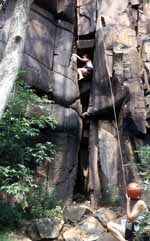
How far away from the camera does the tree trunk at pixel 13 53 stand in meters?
7.73

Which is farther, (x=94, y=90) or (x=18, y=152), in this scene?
(x=94, y=90)

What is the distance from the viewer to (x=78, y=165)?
1300cm

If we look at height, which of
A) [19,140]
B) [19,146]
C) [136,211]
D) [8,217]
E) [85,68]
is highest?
[85,68]

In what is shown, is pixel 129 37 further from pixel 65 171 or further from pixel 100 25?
pixel 65 171

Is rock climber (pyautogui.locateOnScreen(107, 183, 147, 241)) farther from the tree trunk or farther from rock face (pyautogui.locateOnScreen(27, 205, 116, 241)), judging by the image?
the tree trunk

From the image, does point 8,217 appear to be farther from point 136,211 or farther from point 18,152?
point 136,211

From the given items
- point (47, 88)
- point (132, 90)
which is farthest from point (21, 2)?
point (132, 90)

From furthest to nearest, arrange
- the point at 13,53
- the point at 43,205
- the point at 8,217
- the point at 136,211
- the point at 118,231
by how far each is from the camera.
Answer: the point at 43,205 → the point at 8,217 → the point at 13,53 → the point at 118,231 → the point at 136,211

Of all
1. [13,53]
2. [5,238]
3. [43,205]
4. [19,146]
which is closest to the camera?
[13,53]

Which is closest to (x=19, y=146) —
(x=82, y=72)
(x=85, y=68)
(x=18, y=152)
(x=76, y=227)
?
(x=18, y=152)

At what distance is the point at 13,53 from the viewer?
314 inches

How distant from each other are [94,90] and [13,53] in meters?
4.94

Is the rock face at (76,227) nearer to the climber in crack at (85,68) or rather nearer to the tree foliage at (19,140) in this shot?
the tree foliage at (19,140)

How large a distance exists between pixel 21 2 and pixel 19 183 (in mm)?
3602
